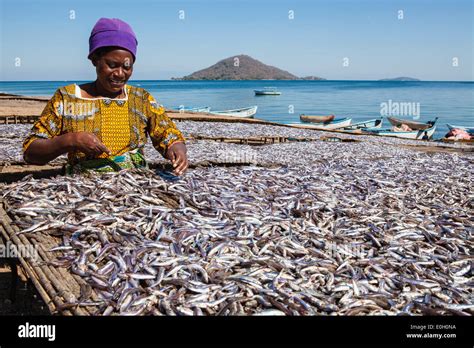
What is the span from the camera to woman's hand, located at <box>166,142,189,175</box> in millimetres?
4863

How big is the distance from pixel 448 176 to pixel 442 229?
364cm

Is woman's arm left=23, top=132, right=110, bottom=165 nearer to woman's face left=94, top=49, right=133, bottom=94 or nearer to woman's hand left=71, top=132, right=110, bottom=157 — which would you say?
woman's hand left=71, top=132, right=110, bottom=157

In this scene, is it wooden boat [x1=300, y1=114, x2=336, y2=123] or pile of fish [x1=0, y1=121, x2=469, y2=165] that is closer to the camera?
pile of fish [x1=0, y1=121, x2=469, y2=165]

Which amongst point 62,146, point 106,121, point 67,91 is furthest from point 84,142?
point 67,91

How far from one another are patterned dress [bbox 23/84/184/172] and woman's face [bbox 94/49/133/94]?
0.21 meters

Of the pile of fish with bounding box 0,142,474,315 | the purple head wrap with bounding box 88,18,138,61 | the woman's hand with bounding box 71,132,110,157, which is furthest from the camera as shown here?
the purple head wrap with bounding box 88,18,138,61

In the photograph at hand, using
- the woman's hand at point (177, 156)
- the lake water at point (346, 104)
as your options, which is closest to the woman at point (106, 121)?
the woman's hand at point (177, 156)

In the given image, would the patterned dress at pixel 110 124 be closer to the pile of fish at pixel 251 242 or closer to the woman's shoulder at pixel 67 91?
the woman's shoulder at pixel 67 91

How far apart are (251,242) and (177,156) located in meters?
1.44

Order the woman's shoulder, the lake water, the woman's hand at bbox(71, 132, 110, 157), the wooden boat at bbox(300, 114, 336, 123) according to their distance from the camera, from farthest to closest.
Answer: the lake water → the wooden boat at bbox(300, 114, 336, 123) → the woman's shoulder → the woman's hand at bbox(71, 132, 110, 157)

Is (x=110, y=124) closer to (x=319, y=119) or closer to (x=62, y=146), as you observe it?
(x=62, y=146)

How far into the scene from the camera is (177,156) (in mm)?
4906

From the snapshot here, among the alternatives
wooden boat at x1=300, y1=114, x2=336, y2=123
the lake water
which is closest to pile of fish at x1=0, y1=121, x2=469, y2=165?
the lake water
